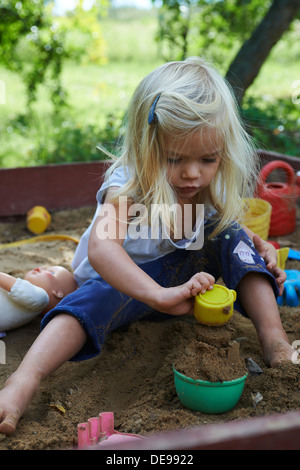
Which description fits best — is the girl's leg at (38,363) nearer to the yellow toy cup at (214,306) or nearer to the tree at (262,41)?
the yellow toy cup at (214,306)

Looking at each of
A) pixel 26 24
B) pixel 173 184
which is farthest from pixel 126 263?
pixel 26 24

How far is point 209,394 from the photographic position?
4.18ft

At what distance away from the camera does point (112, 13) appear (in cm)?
2189

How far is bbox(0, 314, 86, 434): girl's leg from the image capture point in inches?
50.3

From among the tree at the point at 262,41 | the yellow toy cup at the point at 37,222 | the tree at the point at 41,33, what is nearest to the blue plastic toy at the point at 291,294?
the yellow toy cup at the point at 37,222

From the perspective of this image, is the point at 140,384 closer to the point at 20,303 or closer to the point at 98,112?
the point at 20,303

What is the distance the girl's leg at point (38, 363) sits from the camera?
4.19 ft

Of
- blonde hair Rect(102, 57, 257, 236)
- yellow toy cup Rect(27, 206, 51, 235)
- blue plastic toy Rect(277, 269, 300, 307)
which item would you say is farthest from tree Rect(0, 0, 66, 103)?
blue plastic toy Rect(277, 269, 300, 307)

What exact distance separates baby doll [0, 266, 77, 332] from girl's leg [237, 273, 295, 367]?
69 centimetres

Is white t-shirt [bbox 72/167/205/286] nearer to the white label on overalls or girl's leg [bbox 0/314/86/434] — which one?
the white label on overalls

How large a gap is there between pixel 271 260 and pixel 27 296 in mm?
826

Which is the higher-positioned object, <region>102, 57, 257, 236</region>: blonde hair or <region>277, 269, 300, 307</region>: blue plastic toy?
<region>102, 57, 257, 236</region>: blonde hair

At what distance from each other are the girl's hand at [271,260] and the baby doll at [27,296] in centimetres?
73

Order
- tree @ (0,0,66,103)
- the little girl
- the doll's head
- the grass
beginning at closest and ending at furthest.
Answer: the little girl
the doll's head
the grass
tree @ (0,0,66,103)
